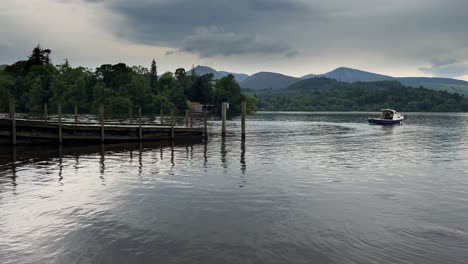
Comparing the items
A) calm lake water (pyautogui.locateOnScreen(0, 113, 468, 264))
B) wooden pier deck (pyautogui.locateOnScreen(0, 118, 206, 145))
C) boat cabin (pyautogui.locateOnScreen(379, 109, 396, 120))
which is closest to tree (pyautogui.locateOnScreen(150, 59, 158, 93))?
boat cabin (pyautogui.locateOnScreen(379, 109, 396, 120))

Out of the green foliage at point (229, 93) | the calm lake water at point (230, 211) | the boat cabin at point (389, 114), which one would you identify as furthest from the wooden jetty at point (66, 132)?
the green foliage at point (229, 93)

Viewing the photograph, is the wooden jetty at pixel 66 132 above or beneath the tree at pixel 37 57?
beneath

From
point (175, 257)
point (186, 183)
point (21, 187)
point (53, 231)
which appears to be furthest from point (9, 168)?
point (175, 257)

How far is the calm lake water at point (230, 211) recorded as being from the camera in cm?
1034

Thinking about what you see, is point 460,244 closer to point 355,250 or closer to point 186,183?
point 355,250

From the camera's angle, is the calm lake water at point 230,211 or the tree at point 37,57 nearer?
the calm lake water at point 230,211

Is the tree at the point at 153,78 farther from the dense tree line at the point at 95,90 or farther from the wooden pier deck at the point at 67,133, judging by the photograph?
the wooden pier deck at the point at 67,133

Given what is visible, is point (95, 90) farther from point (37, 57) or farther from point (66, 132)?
point (66, 132)

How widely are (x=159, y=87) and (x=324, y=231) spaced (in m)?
161

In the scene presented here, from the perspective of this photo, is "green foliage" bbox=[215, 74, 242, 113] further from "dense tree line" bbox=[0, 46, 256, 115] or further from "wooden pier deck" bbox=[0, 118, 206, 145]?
"wooden pier deck" bbox=[0, 118, 206, 145]

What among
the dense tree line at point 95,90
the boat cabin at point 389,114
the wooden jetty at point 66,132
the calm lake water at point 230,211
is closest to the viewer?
the calm lake water at point 230,211

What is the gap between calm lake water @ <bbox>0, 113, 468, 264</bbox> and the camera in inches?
407

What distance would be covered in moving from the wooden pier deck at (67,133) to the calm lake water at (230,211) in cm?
712

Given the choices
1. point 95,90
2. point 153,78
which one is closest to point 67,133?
point 95,90
